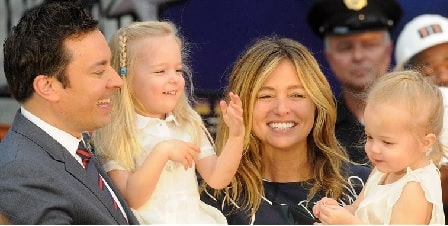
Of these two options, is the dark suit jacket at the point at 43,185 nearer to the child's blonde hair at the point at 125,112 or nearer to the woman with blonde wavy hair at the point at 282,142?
the child's blonde hair at the point at 125,112

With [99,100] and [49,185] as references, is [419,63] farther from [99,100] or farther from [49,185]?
[49,185]

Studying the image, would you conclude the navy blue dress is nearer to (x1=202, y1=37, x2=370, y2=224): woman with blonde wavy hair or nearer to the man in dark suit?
(x1=202, y1=37, x2=370, y2=224): woman with blonde wavy hair

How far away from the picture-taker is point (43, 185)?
6.44 feet

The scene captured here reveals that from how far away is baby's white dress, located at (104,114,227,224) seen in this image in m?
2.41

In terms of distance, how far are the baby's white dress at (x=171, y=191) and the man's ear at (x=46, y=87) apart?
1.06 ft

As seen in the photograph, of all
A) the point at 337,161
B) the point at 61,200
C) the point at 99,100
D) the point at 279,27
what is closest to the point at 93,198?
the point at 61,200

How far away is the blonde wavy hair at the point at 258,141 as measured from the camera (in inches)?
98.7

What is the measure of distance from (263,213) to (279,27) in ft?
4.88

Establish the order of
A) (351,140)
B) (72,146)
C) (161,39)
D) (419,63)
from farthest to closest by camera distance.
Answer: (419,63), (351,140), (161,39), (72,146)

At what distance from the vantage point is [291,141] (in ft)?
8.31

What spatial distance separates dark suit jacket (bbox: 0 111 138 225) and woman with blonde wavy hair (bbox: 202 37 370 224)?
52 cm

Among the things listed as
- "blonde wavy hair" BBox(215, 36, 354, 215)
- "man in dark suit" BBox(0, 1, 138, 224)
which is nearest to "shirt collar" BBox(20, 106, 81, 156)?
"man in dark suit" BBox(0, 1, 138, 224)

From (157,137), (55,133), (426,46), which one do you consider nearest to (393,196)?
(157,137)

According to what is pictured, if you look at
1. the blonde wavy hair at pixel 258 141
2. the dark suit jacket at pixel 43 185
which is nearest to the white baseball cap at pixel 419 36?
the blonde wavy hair at pixel 258 141
